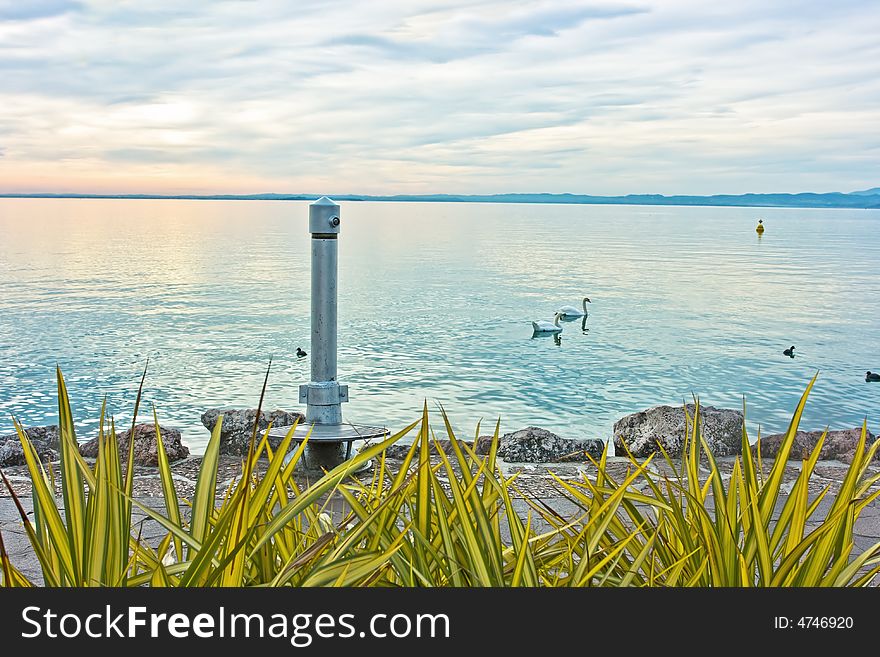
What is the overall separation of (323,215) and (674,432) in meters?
3.14

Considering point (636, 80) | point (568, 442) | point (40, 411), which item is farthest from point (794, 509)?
point (636, 80)

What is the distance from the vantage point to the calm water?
34.1 feet

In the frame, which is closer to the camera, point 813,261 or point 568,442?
point 568,442

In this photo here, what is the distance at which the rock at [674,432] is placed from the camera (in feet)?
20.5

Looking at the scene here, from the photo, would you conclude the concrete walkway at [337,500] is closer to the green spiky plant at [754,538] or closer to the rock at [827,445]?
the rock at [827,445]

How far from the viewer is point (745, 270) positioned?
3212 centimetres

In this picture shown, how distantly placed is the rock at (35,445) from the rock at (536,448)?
296 cm

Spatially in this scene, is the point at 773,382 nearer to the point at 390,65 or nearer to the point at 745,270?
the point at 390,65

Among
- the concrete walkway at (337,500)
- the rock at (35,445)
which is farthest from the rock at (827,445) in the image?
the rock at (35,445)

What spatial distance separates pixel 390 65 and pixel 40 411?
11.5m

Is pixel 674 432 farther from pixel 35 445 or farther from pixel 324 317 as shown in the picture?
pixel 35 445

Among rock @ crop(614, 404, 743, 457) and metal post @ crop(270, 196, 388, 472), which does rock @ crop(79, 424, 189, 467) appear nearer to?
metal post @ crop(270, 196, 388, 472)

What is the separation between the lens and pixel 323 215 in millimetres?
4668

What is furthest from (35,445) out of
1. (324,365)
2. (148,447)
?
(324,365)
